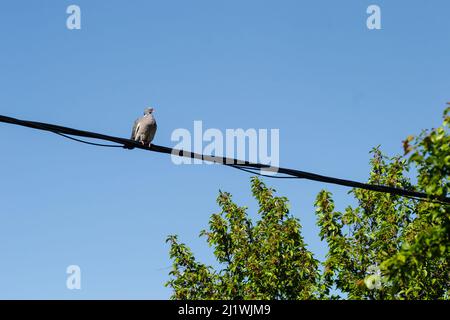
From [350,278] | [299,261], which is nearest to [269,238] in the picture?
[299,261]

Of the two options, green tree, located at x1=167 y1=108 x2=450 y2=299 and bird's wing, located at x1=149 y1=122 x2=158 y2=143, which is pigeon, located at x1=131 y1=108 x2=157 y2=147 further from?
green tree, located at x1=167 y1=108 x2=450 y2=299

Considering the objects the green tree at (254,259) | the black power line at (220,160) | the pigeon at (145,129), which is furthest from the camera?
the green tree at (254,259)

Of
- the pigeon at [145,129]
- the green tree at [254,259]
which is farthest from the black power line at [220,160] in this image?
the green tree at [254,259]

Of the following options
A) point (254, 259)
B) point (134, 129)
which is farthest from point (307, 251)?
point (134, 129)

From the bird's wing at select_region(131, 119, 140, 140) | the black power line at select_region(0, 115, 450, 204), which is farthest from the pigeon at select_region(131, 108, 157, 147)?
the black power line at select_region(0, 115, 450, 204)

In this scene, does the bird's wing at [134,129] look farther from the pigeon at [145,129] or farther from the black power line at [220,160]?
the black power line at [220,160]

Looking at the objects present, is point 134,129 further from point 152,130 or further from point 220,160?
point 220,160

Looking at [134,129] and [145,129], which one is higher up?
[134,129]

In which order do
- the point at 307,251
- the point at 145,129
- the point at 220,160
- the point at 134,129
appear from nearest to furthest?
the point at 220,160 → the point at 145,129 → the point at 134,129 → the point at 307,251

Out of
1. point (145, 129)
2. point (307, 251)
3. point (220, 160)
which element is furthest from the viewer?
point (307, 251)

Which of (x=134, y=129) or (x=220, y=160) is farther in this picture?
(x=134, y=129)
